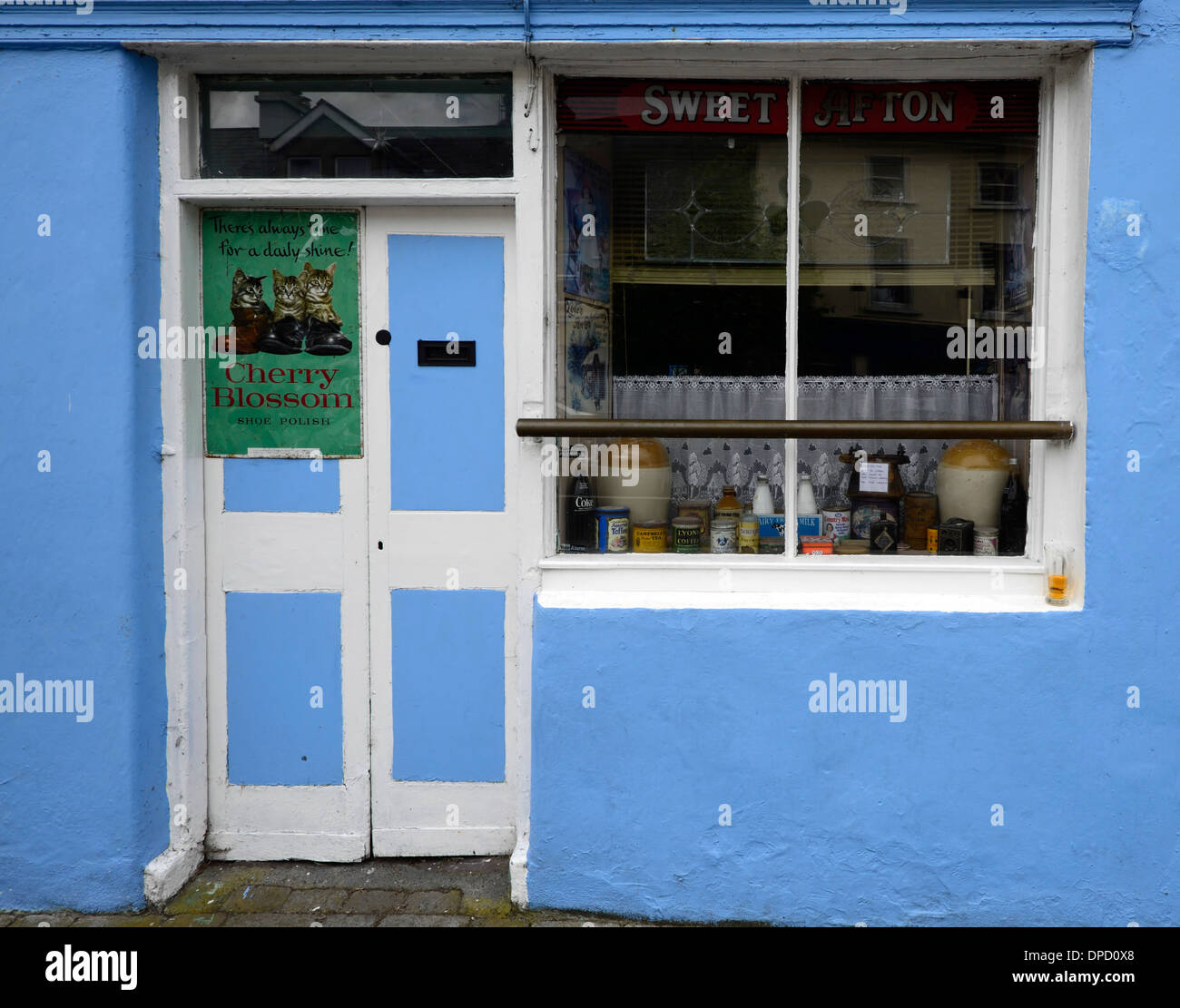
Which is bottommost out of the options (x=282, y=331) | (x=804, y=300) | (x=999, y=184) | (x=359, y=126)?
(x=282, y=331)

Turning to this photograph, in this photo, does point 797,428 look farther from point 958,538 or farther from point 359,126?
point 359,126

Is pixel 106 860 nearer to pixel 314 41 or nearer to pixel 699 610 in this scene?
pixel 699 610

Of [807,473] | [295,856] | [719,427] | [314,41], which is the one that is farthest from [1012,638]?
[314,41]

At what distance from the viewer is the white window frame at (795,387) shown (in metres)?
3.59

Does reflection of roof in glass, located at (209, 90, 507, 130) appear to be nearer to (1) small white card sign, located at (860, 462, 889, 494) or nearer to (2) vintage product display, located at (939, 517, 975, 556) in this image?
(1) small white card sign, located at (860, 462, 889, 494)

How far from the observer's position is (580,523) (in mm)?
3877

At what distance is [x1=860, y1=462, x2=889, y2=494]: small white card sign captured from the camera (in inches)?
153

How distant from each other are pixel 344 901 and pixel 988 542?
2.81 meters

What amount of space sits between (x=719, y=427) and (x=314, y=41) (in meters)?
2.01

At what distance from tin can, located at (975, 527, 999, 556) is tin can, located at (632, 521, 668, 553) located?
1185 mm

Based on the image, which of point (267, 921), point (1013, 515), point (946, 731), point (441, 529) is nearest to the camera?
point (946, 731)

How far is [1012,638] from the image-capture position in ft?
11.7

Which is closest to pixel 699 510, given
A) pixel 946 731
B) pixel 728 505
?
pixel 728 505

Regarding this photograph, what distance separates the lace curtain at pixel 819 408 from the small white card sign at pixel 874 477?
0.18ft
